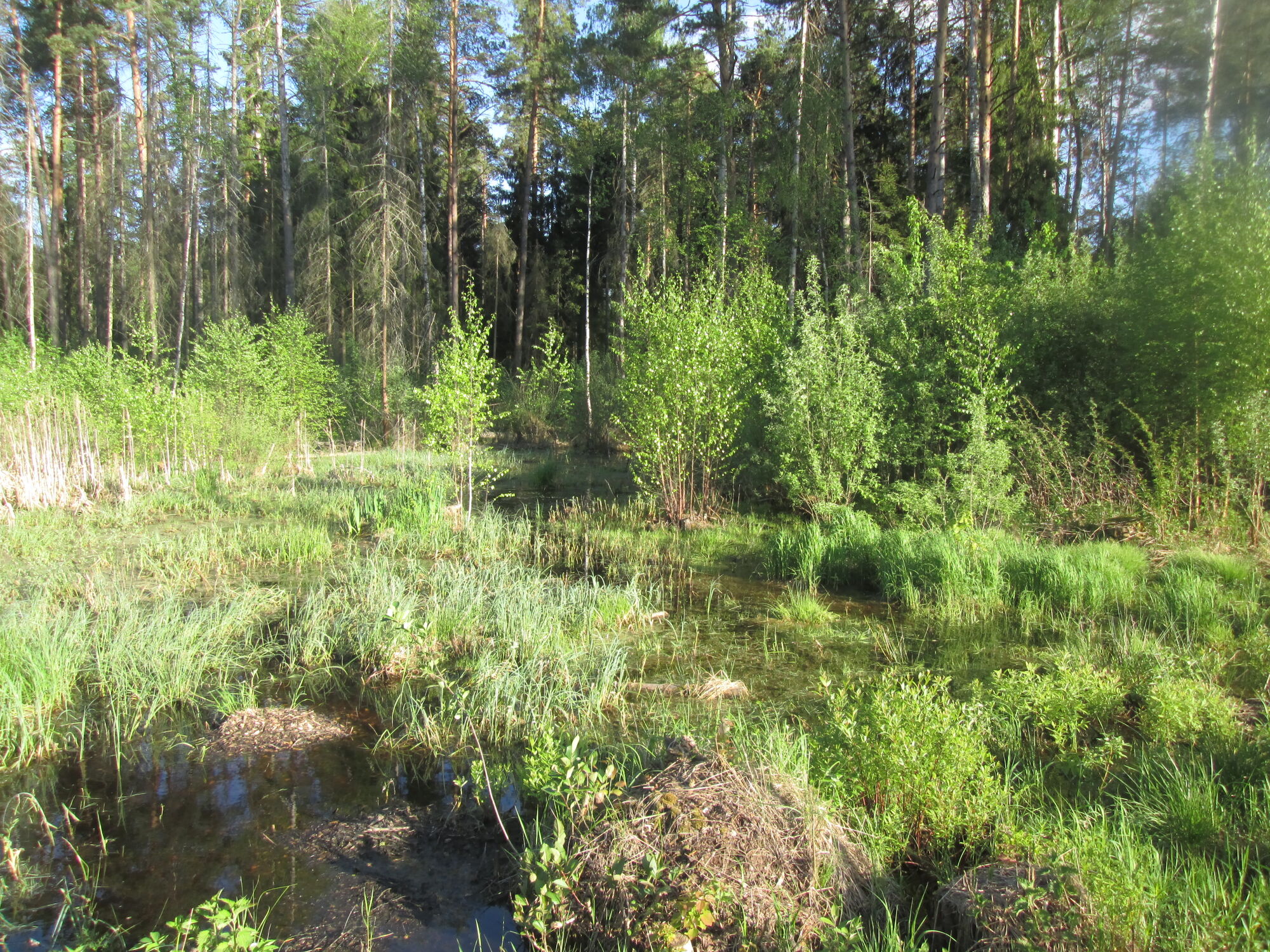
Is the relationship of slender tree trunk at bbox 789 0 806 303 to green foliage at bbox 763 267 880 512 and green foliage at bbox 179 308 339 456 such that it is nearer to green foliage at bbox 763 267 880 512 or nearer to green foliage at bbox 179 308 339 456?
green foliage at bbox 763 267 880 512

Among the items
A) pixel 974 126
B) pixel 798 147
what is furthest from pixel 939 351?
pixel 798 147

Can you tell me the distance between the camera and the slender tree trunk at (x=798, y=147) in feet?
63.7

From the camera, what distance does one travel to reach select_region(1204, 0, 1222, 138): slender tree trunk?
16891 millimetres

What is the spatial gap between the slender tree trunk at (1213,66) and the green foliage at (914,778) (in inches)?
738

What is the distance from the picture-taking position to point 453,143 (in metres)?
23.6

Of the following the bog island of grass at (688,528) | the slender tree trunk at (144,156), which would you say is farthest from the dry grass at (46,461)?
the slender tree trunk at (144,156)

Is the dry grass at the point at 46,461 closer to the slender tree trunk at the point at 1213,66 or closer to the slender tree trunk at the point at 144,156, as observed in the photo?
the slender tree trunk at the point at 144,156

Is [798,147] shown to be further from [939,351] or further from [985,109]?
[939,351]

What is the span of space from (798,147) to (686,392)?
1153 cm

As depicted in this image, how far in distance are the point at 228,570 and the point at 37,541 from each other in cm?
248

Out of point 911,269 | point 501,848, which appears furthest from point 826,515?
point 501,848

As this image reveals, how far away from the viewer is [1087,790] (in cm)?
423

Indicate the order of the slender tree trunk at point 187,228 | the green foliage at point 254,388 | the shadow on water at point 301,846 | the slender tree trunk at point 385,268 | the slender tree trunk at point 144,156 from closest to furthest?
1. the shadow on water at point 301,846
2. the green foliage at point 254,388
3. the slender tree trunk at point 385,268
4. the slender tree trunk at point 187,228
5. the slender tree trunk at point 144,156

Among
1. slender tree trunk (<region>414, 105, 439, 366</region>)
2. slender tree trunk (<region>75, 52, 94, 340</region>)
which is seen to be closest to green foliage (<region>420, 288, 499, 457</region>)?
slender tree trunk (<region>414, 105, 439, 366</region>)
